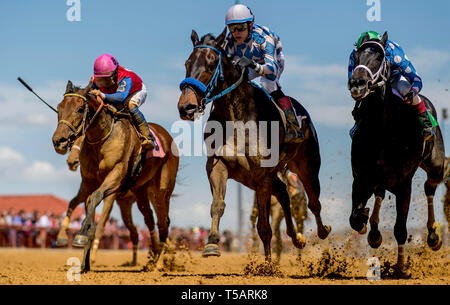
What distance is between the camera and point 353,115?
892cm

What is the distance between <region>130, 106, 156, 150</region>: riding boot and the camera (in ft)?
32.9

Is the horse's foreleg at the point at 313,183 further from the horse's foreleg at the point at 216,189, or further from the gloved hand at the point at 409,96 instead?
the horse's foreleg at the point at 216,189

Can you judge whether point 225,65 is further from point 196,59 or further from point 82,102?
point 82,102

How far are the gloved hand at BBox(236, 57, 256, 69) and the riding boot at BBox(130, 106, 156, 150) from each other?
2.39 meters

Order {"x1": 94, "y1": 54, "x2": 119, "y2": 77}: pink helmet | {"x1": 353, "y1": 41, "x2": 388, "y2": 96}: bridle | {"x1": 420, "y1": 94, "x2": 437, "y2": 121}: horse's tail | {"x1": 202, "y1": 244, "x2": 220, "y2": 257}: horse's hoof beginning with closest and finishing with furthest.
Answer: {"x1": 202, "y1": 244, "x2": 220, "y2": 257}: horse's hoof, {"x1": 353, "y1": 41, "x2": 388, "y2": 96}: bridle, {"x1": 420, "y1": 94, "x2": 437, "y2": 121}: horse's tail, {"x1": 94, "y1": 54, "x2": 119, "y2": 77}: pink helmet

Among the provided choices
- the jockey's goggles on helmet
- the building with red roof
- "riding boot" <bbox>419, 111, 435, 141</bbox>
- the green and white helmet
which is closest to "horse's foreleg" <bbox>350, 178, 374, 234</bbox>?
"riding boot" <bbox>419, 111, 435, 141</bbox>

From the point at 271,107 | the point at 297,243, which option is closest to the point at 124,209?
the point at 297,243

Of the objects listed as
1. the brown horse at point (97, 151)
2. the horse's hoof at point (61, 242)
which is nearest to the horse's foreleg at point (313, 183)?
the brown horse at point (97, 151)

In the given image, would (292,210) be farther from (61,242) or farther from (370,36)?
(370,36)

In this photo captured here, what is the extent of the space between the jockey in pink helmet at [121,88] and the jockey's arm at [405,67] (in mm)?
3809

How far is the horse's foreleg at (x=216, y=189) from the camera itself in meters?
7.48

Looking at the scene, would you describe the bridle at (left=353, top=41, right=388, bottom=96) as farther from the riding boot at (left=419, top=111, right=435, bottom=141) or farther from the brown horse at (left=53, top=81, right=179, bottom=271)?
the brown horse at (left=53, top=81, right=179, bottom=271)
